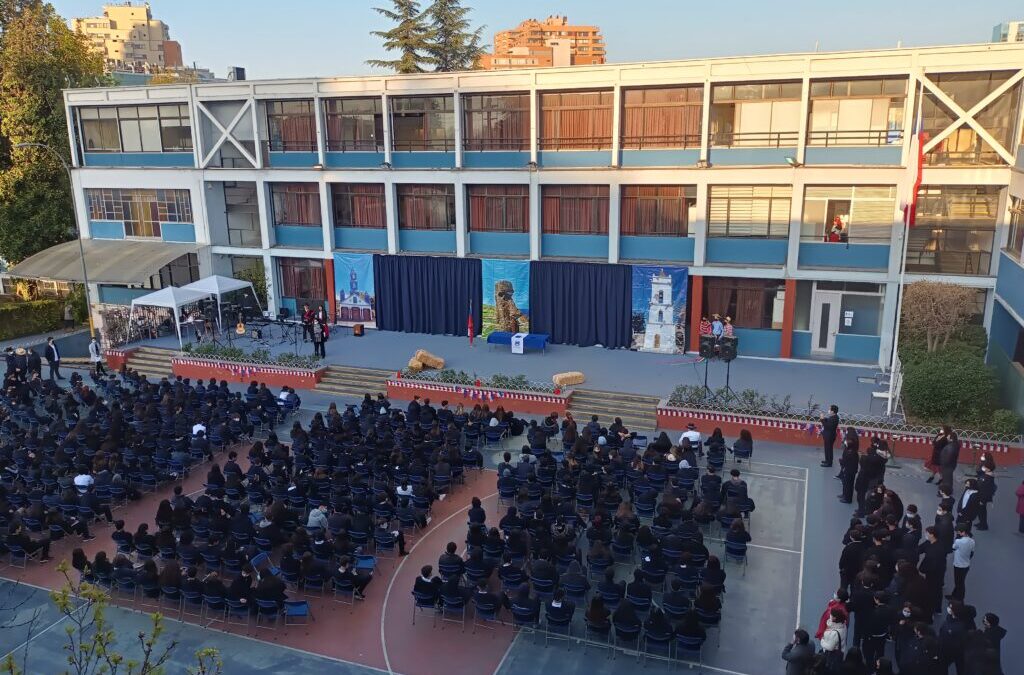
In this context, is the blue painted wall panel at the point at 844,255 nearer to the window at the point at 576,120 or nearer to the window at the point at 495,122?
the window at the point at 576,120

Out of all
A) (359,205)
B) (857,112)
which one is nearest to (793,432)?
(857,112)

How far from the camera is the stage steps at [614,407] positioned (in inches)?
880

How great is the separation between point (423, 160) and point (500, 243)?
4.57 metres

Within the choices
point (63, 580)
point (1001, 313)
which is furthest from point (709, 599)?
point (1001, 313)

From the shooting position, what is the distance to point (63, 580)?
48.4 ft

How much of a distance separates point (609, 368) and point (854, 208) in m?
9.82

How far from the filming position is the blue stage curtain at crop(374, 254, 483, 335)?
30.5 m

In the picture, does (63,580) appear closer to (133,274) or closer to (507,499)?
(507,499)

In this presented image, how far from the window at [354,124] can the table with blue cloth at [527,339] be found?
30.3 ft

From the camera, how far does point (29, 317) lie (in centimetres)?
3797

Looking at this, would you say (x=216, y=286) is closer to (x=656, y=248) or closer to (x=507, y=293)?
(x=507, y=293)

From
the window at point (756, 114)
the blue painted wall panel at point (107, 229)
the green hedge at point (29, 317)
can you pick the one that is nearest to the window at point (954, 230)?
the window at point (756, 114)

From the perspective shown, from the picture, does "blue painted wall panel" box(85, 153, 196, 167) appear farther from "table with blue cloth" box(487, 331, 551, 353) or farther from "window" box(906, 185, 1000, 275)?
"window" box(906, 185, 1000, 275)

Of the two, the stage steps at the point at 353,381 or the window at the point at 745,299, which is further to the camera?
the window at the point at 745,299
